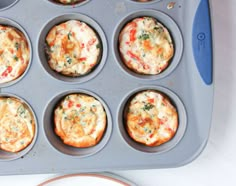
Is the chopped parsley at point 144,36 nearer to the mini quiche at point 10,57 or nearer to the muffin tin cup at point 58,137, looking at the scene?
the muffin tin cup at point 58,137

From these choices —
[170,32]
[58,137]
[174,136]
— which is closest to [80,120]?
[58,137]

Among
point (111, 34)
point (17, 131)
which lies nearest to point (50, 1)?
point (111, 34)

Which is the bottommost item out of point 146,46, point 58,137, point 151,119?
point 58,137

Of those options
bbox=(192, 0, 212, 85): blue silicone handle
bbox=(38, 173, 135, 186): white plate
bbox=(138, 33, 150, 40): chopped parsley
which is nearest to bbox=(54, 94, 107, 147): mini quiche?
bbox=(38, 173, 135, 186): white plate

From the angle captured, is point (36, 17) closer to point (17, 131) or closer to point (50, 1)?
point (50, 1)

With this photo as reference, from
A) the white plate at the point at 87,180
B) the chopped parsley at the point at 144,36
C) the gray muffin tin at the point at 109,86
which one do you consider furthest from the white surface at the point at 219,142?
the chopped parsley at the point at 144,36

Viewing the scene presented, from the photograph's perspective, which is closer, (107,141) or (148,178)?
(107,141)

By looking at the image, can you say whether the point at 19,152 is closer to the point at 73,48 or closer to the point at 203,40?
the point at 73,48
